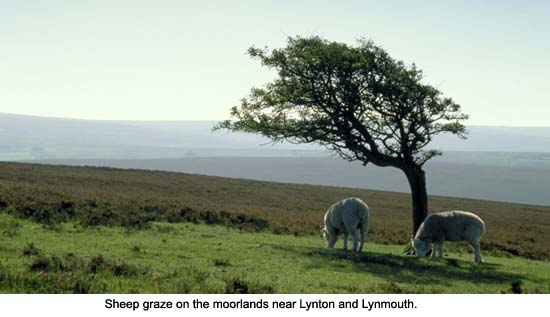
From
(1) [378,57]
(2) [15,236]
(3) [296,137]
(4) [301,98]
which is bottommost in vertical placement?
(2) [15,236]

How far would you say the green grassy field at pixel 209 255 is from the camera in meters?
12.7

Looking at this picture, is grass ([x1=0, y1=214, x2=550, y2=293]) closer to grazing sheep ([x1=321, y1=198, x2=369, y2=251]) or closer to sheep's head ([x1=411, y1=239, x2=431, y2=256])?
grazing sheep ([x1=321, y1=198, x2=369, y2=251])

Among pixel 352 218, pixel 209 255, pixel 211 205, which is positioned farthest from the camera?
pixel 211 205

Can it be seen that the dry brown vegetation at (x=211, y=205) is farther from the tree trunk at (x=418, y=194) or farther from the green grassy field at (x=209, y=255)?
the tree trunk at (x=418, y=194)

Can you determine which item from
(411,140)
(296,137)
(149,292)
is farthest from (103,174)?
(149,292)

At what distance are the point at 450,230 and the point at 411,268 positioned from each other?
5.05 m

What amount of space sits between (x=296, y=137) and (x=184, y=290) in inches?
673

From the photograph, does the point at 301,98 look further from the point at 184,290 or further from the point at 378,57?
the point at 184,290

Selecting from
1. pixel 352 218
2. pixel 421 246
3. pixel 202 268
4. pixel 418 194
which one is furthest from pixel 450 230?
pixel 202 268

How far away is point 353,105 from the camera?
1057 inches

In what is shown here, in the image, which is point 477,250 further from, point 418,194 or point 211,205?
point 211,205

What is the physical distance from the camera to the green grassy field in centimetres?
1268

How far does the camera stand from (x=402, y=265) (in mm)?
19047

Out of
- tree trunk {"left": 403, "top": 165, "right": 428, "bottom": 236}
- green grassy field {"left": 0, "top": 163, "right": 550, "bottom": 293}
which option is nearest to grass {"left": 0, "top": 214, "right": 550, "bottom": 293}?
green grassy field {"left": 0, "top": 163, "right": 550, "bottom": 293}
